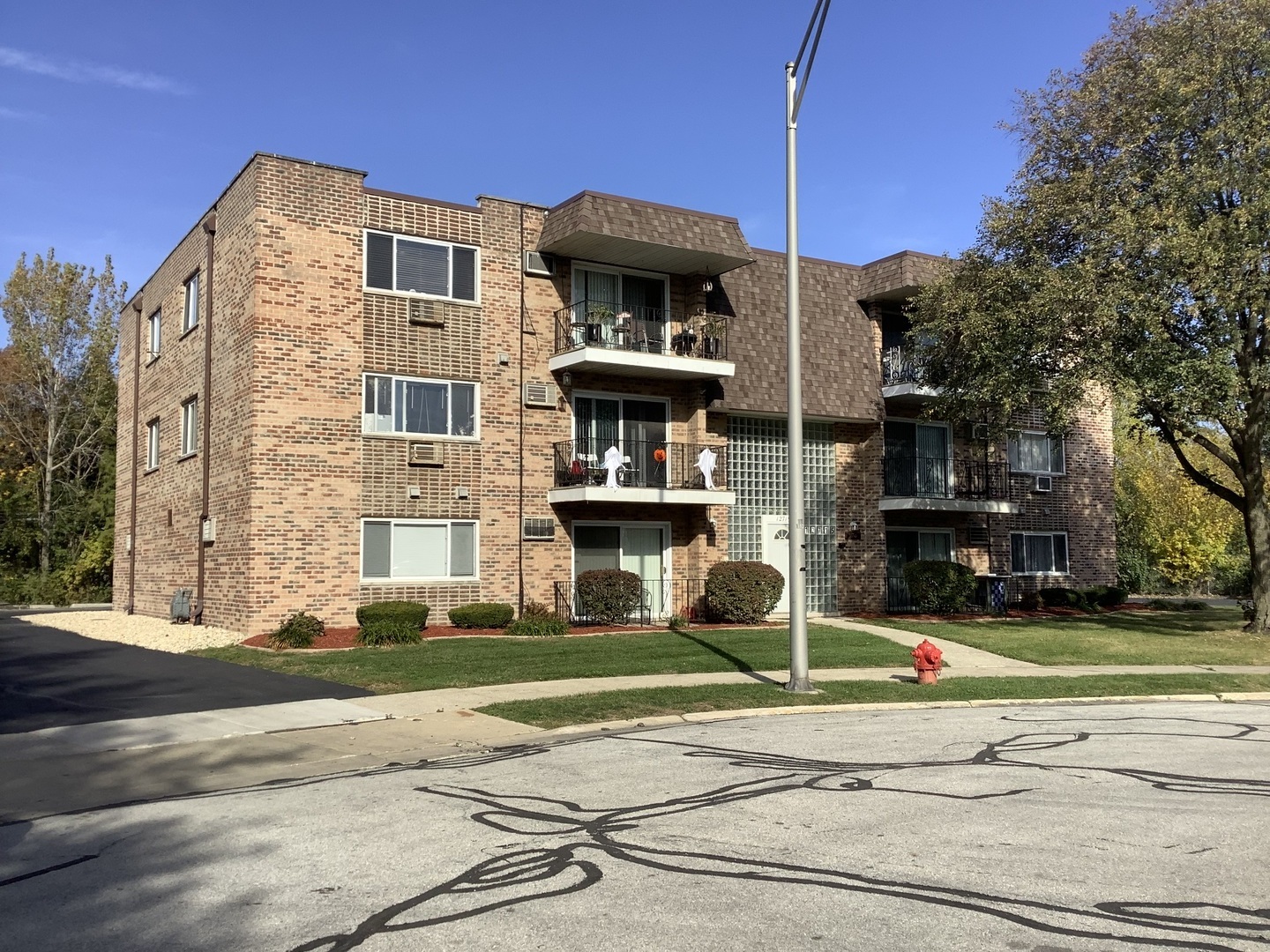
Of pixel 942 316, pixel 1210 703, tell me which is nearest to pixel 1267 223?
pixel 942 316

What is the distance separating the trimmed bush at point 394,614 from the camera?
20109 millimetres

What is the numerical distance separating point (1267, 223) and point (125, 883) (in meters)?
20.4

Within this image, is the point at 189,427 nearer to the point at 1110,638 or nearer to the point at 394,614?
the point at 394,614

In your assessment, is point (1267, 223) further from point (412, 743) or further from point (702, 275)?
point (412, 743)

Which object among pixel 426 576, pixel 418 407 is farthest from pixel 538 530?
pixel 418 407

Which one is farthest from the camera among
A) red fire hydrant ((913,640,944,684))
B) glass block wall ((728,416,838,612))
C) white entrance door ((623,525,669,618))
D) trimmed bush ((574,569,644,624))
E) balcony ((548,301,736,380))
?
glass block wall ((728,416,838,612))

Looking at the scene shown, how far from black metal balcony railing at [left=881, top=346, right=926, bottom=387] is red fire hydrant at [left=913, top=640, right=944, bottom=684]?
1337 centimetres

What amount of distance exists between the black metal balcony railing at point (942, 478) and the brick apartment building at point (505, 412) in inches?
3.6

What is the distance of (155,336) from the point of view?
2962 centimetres

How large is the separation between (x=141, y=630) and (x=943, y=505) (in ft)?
63.0

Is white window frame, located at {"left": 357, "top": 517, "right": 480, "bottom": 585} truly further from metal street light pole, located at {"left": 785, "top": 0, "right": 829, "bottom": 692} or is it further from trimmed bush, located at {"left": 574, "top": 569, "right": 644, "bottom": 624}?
metal street light pole, located at {"left": 785, "top": 0, "right": 829, "bottom": 692}

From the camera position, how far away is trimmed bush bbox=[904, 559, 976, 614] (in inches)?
1048

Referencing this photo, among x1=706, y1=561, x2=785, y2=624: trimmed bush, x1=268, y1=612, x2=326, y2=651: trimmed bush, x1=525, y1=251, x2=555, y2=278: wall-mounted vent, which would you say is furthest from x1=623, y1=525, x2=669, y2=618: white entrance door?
x1=268, y1=612, x2=326, y2=651: trimmed bush

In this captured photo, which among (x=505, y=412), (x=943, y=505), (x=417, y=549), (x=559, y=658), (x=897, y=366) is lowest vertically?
(x=559, y=658)
